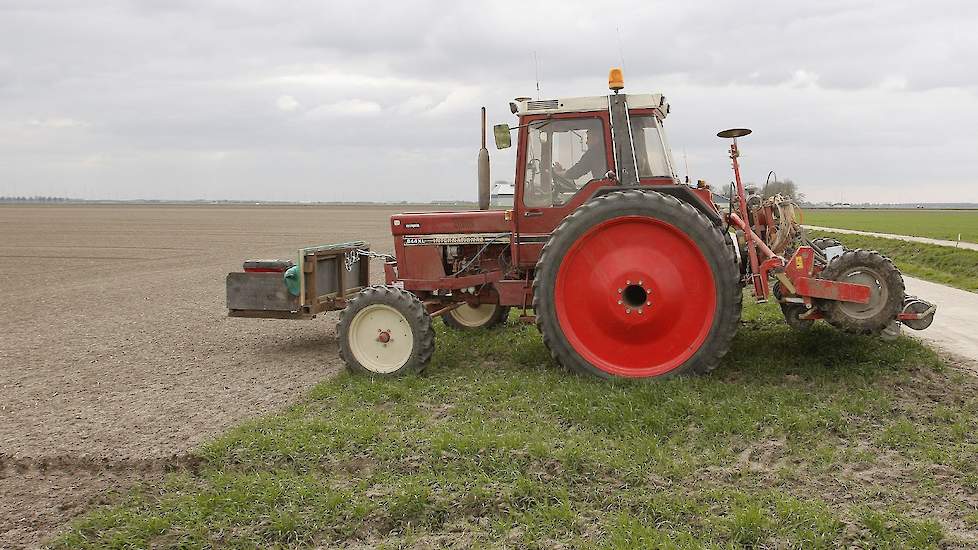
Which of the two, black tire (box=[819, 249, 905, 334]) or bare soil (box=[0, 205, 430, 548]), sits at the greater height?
black tire (box=[819, 249, 905, 334])

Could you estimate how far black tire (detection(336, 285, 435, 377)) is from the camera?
750cm

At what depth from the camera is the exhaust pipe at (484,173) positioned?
7.98 metres

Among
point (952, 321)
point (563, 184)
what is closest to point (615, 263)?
point (563, 184)

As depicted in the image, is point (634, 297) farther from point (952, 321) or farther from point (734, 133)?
point (952, 321)

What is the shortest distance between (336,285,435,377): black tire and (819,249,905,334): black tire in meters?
3.71

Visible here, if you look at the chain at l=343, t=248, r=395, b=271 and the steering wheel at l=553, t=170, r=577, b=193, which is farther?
the chain at l=343, t=248, r=395, b=271

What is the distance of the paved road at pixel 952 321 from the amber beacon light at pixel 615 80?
15.3 feet

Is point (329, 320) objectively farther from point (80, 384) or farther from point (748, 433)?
point (748, 433)

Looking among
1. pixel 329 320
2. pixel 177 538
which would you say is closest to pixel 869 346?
pixel 177 538

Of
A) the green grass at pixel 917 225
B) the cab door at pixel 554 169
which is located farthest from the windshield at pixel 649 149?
the green grass at pixel 917 225

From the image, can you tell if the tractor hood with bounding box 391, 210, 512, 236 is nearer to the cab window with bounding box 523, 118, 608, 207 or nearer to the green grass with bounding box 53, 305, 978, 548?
the cab window with bounding box 523, 118, 608, 207

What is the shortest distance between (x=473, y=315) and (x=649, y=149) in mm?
3790

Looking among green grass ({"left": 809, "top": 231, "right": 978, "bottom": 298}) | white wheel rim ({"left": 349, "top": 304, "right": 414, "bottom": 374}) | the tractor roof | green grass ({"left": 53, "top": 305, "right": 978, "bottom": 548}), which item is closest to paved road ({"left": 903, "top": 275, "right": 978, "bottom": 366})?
green grass ({"left": 809, "top": 231, "right": 978, "bottom": 298})

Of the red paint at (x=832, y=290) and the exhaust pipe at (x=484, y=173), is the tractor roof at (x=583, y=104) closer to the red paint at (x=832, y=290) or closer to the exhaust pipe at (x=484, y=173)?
the exhaust pipe at (x=484, y=173)
